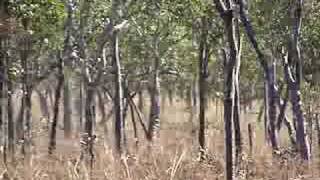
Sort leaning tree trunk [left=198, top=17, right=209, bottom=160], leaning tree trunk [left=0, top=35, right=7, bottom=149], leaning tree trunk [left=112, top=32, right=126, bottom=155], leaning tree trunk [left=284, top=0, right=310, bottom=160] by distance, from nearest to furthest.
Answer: leaning tree trunk [left=0, top=35, right=7, bottom=149], leaning tree trunk [left=284, top=0, right=310, bottom=160], leaning tree trunk [left=198, top=17, right=209, bottom=160], leaning tree trunk [left=112, top=32, right=126, bottom=155]

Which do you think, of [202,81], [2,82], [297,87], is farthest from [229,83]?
[202,81]

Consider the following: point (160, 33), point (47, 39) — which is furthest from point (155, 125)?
point (47, 39)

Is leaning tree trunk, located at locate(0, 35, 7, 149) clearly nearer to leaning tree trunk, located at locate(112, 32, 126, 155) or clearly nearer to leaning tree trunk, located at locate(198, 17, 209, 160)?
leaning tree trunk, located at locate(112, 32, 126, 155)

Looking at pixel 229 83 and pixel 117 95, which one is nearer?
pixel 229 83

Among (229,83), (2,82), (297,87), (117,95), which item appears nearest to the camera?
(229,83)

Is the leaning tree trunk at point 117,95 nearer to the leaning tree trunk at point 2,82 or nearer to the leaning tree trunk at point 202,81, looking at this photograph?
the leaning tree trunk at point 202,81

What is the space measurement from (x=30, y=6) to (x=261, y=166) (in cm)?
596

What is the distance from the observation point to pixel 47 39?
729 inches

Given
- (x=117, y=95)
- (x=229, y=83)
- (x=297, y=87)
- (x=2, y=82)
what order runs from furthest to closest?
(x=117, y=95) → (x=297, y=87) → (x=2, y=82) → (x=229, y=83)

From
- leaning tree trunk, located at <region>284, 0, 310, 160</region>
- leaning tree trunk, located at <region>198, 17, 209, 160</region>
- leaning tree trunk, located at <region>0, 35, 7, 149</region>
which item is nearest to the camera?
leaning tree trunk, located at <region>0, 35, 7, 149</region>

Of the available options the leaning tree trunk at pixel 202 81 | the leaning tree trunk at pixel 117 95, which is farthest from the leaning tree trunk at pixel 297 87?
the leaning tree trunk at pixel 117 95

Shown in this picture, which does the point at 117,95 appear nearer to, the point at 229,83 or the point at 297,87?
the point at 297,87

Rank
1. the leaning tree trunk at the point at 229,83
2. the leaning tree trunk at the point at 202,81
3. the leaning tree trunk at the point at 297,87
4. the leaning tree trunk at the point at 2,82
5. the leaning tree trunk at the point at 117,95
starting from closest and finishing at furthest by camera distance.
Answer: the leaning tree trunk at the point at 229,83, the leaning tree trunk at the point at 2,82, the leaning tree trunk at the point at 297,87, the leaning tree trunk at the point at 202,81, the leaning tree trunk at the point at 117,95

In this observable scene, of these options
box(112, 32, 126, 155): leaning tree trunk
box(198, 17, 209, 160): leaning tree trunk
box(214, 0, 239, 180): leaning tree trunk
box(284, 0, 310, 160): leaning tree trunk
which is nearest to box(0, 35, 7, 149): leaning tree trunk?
box(112, 32, 126, 155): leaning tree trunk
